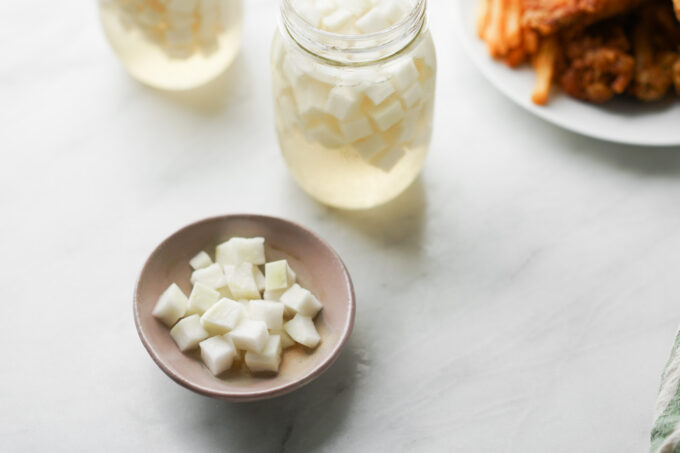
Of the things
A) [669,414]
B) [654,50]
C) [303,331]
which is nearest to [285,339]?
[303,331]

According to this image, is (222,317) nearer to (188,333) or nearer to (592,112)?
(188,333)

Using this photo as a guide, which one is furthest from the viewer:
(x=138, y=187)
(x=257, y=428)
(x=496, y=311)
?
(x=138, y=187)

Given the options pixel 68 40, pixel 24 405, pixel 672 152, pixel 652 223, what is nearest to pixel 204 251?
pixel 24 405

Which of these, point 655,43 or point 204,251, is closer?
point 204,251

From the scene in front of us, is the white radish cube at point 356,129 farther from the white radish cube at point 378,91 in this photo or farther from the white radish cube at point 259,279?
the white radish cube at point 259,279

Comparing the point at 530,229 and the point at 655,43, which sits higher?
the point at 655,43

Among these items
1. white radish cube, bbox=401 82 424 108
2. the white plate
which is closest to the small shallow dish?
white radish cube, bbox=401 82 424 108

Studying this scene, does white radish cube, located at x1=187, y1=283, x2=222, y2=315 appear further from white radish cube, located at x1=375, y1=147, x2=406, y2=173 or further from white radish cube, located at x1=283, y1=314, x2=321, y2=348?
white radish cube, located at x1=375, y1=147, x2=406, y2=173

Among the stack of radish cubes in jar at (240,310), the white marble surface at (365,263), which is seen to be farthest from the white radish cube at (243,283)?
the white marble surface at (365,263)

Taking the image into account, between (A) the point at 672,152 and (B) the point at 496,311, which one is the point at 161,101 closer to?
(B) the point at 496,311
